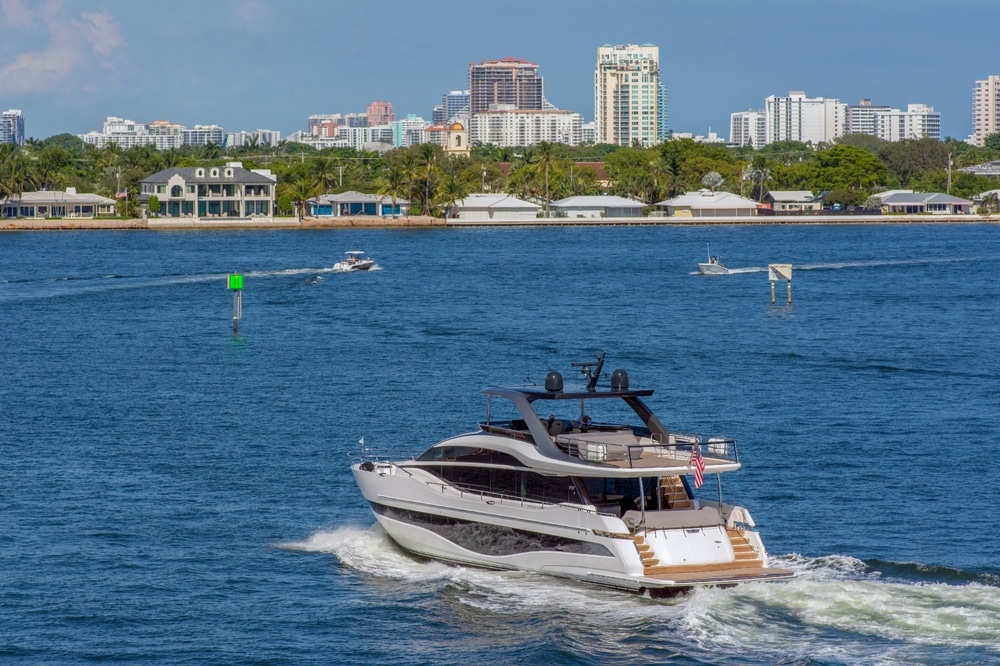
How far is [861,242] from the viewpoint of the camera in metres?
159

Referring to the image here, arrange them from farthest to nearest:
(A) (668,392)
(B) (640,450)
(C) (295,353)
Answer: (C) (295,353)
(A) (668,392)
(B) (640,450)

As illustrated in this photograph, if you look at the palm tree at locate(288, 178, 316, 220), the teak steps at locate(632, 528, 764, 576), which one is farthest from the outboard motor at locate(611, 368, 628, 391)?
the palm tree at locate(288, 178, 316, 220)

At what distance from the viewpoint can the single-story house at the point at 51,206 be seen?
19775 cm

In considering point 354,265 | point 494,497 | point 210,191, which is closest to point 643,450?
point 494,497

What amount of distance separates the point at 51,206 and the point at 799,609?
187 m

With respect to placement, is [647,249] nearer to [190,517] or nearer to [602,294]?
[602,294]

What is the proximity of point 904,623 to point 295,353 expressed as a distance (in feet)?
139

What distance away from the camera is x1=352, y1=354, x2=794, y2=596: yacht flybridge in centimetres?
2584

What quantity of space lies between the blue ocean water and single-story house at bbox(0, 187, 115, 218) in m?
108

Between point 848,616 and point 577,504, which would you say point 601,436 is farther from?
point 848,616

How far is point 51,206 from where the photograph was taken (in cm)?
19788

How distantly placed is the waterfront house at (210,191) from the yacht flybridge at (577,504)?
16797 centimetres

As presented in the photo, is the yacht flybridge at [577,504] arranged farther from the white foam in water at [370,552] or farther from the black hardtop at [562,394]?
the white foam in water at [370,552]

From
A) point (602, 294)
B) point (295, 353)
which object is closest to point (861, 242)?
point (602, 294)
